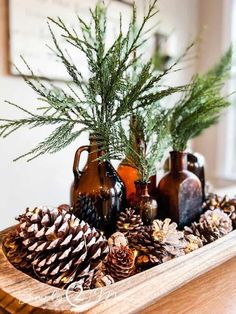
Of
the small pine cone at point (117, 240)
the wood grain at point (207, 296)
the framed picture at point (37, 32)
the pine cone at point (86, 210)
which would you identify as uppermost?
the framed picture at point (37, 32)

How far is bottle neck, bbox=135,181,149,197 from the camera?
2.49 ft

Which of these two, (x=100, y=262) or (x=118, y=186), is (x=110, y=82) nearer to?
(x=118, y=186)

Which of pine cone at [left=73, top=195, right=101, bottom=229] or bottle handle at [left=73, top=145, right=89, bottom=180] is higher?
bottle handle at [left=73, top=145, right=89, bottom=180]

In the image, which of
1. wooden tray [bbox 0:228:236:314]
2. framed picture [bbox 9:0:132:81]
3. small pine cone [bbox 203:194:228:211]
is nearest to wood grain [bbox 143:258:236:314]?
wooden tray [bbox 0:228:236:314]

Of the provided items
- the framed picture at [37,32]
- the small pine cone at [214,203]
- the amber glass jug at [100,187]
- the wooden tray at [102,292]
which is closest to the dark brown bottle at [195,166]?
the small pine cone at [214,203]

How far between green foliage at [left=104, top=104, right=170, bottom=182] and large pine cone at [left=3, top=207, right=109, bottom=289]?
7.3 inches

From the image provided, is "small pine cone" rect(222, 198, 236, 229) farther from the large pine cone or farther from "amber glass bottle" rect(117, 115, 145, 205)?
the large pine cone

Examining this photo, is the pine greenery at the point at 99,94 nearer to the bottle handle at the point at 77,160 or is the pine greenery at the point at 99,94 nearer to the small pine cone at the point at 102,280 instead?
the bottle handle at the point at 77,160

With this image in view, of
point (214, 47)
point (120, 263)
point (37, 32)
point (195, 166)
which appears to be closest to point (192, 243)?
point (120, 263)

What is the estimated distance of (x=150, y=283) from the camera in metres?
0.53

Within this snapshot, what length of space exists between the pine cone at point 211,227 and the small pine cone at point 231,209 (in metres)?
0.04

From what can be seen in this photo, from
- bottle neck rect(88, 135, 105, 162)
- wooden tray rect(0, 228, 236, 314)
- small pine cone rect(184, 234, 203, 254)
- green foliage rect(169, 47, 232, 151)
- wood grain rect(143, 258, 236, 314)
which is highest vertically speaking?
green foliage rect(169, 47, 232, 151)

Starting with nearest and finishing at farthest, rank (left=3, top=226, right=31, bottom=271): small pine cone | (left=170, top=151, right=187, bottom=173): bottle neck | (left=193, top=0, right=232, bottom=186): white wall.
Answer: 1. (left=3, top=226, right=31, bottom=271): small pine cone
2. (left=170, top=151, right=187, bottom=173): bottle neck
3. (left=193, top=0, right=232, bottom=186): white wall

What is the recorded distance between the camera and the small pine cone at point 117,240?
26.2 inches
